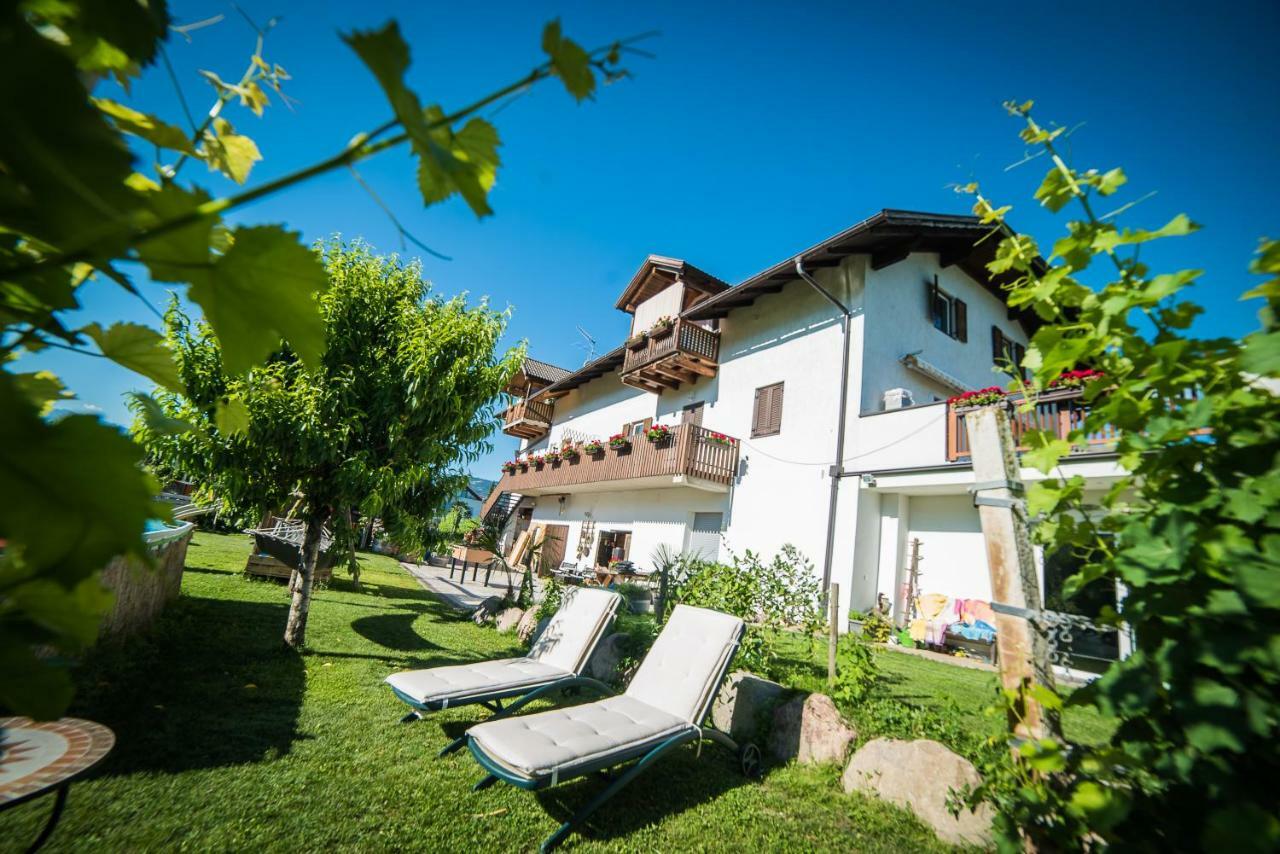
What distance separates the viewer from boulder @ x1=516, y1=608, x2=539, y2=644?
7831 mm

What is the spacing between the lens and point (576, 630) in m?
5.52

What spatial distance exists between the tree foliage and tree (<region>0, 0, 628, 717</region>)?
1.12 metres

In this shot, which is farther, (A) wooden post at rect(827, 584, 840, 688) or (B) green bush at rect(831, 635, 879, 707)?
(A) wooden post at rect(827, 584, 840, 688)

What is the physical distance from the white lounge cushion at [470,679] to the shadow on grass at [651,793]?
98cm

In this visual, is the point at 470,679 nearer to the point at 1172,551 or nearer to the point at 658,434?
the point at 1172,551

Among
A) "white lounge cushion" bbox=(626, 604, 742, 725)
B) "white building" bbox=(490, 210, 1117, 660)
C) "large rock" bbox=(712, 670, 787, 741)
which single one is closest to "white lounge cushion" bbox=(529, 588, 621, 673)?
"white lounge cushion" bbox=(626, 604, 742, 725)

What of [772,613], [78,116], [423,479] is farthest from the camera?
[423,479]

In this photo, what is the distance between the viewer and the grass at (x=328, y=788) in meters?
2.77

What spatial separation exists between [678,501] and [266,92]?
578 inches

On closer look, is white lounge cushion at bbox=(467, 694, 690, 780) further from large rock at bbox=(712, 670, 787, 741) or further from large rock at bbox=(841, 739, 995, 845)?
large rock at bbox=(841, 739, 995, 845)

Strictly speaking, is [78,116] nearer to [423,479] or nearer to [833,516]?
[423,479]

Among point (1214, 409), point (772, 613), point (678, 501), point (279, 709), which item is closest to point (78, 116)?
point (1214, 409)

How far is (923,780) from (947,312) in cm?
1280

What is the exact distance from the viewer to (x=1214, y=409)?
95cm
